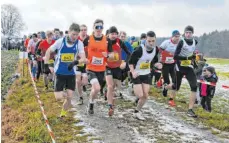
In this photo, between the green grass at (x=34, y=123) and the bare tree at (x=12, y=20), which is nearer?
the green grass at (x=34, y=123)

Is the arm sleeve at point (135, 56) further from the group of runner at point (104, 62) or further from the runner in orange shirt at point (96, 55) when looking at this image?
the runner in orange shirt at point (96, 55)

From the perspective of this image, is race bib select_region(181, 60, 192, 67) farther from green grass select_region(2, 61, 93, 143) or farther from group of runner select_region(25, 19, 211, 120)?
green grass select_region(2, 61, 93, 143)

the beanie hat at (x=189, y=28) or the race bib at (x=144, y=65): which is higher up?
the beanie hat at (x=189, y=28)

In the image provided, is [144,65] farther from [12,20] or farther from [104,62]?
[12,20]

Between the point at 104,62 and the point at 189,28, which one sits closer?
the point at 104,62

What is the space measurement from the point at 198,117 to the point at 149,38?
3.00 metres

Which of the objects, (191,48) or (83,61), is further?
(191,48)

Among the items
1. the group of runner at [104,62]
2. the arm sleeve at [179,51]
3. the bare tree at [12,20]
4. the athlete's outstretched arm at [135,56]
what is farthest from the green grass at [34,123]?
the bare tree at [12,20]

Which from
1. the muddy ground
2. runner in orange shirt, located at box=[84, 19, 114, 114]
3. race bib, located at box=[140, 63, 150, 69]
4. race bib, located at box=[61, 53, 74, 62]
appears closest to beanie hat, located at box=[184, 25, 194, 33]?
race bib, located at box=[140, 63, 150, 69]

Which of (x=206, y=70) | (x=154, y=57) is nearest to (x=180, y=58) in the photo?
(x=154, y=57)

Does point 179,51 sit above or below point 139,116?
above

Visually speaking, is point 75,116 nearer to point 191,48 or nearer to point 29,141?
point 29,141

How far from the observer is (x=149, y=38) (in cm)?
808

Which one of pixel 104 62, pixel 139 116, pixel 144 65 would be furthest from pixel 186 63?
pixel 104 62
